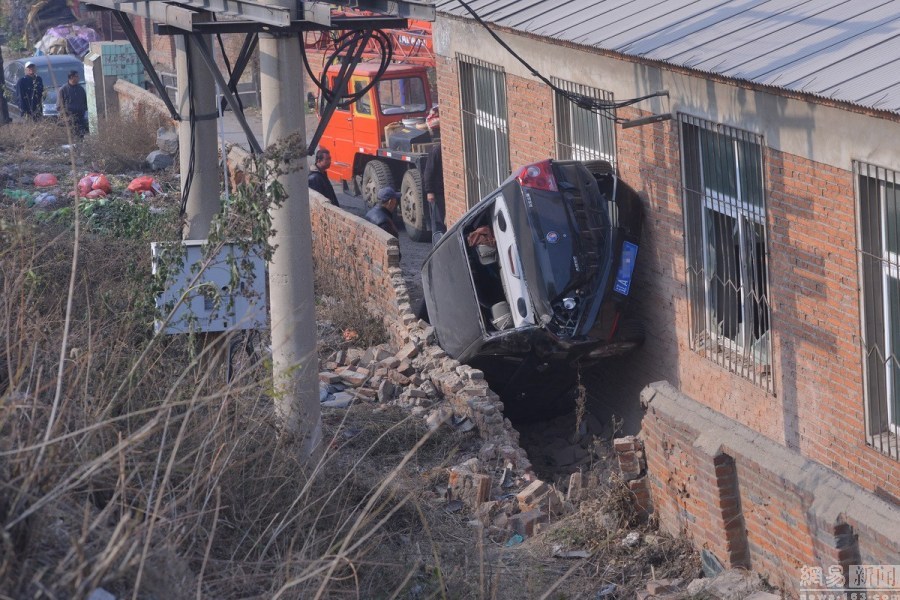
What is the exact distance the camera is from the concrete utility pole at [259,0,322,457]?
22.0 feet

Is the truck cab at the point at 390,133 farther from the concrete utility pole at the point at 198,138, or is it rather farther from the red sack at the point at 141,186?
the concrete utility pole at the point at 198,138

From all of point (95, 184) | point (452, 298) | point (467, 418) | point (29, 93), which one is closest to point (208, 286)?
point (467, 418)

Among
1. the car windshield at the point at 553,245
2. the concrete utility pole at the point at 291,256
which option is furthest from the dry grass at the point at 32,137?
the concrete utility pole at the point at 291,256

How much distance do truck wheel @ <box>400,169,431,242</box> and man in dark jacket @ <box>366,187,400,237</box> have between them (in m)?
1.76

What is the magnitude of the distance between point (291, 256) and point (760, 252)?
3.31m

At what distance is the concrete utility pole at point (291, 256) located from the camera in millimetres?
6695

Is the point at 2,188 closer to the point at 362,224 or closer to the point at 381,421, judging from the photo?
the point at 362,224

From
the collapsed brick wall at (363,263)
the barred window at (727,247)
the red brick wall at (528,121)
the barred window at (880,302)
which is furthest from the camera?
the collapsed brick wall at (363,263)

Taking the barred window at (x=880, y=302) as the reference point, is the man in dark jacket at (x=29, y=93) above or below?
above

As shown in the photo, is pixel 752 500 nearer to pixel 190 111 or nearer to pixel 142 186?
pixel 190 111

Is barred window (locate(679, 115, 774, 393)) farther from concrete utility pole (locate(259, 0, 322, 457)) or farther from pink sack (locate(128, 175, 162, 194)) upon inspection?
pink sack (locate(128, 175, 162, 194))

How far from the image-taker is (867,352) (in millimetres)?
6684

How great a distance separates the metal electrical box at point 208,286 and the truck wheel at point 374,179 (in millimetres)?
9351

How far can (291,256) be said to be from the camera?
6.85m
